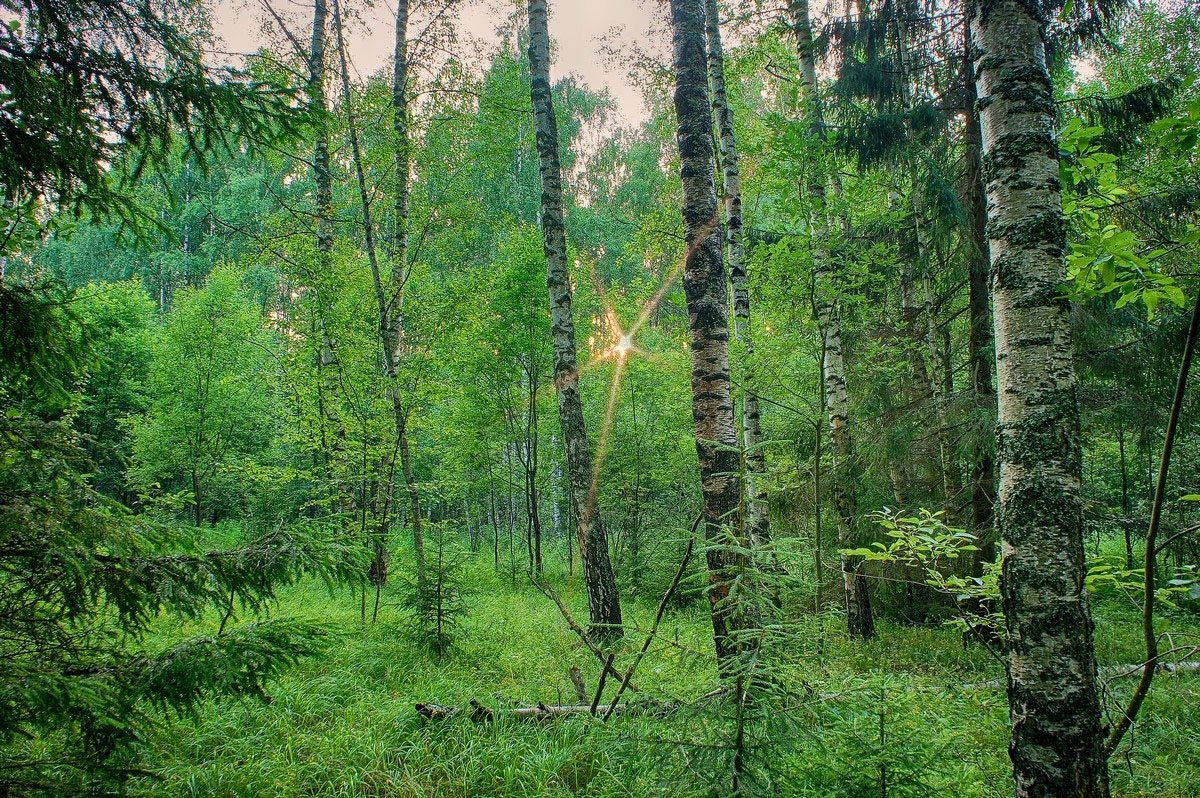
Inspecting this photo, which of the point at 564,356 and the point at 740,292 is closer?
the point at 564,356

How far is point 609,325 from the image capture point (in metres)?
18.6

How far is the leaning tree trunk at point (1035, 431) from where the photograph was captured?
1787 mm

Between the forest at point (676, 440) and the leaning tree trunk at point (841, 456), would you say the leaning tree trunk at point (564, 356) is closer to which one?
the forest at point (676, 440)

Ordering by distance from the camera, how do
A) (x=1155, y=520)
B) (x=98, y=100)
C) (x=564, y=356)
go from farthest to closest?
(x=564, y=356), (x=98, y=100), (x=1155, y=520)

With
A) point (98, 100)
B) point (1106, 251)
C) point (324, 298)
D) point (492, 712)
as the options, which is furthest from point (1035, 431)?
point (324, 298)

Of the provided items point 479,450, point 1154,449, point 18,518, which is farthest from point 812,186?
point 479,450

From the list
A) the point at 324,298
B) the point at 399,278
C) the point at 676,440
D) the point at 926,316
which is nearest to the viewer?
the point at 926,316

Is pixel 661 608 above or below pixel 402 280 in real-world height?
below

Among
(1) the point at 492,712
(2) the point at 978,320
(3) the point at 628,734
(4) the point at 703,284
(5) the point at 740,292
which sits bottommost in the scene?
(1) the point at 492,712

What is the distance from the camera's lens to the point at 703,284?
417cm

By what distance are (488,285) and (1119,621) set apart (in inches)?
501

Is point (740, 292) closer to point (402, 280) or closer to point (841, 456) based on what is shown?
point (841, 456)

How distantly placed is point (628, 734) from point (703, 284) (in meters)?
3.21

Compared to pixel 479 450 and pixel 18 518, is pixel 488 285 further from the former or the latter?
pixel 18 518
